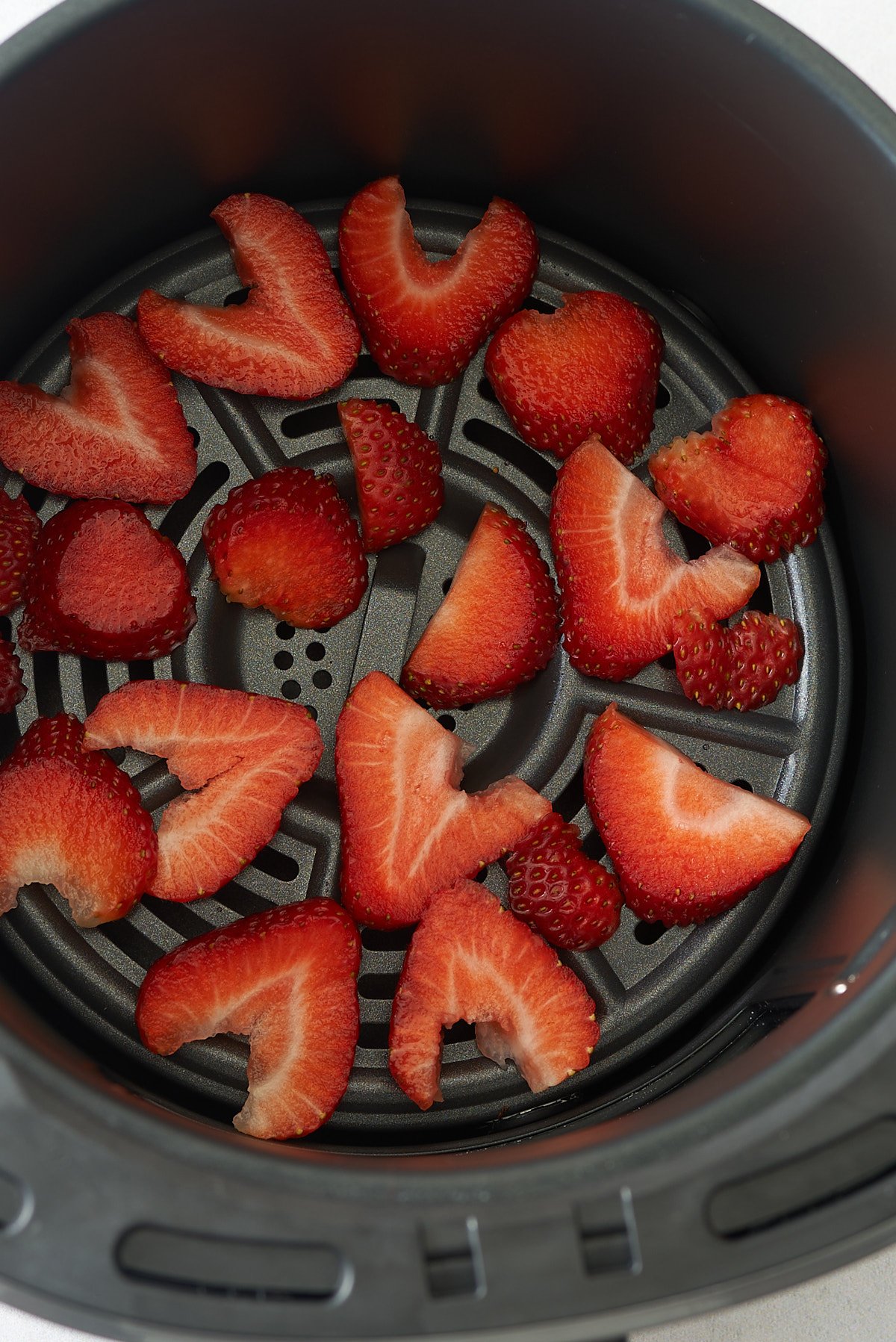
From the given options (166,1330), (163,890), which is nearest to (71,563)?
(163,890)

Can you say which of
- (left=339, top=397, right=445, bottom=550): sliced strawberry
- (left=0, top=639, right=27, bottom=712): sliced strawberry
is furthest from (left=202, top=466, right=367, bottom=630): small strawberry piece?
(left=0, top=639, right=27, bottom=712): sliced strawberry

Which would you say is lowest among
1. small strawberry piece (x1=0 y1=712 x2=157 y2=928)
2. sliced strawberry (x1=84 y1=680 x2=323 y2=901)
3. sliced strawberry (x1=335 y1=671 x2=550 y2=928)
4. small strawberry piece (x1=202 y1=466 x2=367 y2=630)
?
small strawberry piece (x1=0 y1=712 x2=157 y2=928)

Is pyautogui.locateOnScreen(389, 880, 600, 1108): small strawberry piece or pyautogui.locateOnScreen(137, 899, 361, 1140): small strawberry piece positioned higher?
pyautogui.locateOnScreen(389, 880, 600, 1108): small strawberry piece

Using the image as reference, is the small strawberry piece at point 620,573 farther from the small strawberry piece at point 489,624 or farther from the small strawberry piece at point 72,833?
the small strawberry piece at point 72,833

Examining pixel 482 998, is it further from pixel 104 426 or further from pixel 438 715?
pixel 104 426

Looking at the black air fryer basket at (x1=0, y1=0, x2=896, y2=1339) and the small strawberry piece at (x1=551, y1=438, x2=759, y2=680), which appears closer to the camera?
the black air fryer basket at (x1=0, y1=0, x2=896, y2=1339)

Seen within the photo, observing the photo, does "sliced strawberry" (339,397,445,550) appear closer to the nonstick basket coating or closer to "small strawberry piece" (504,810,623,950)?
the nonstick basket coating
